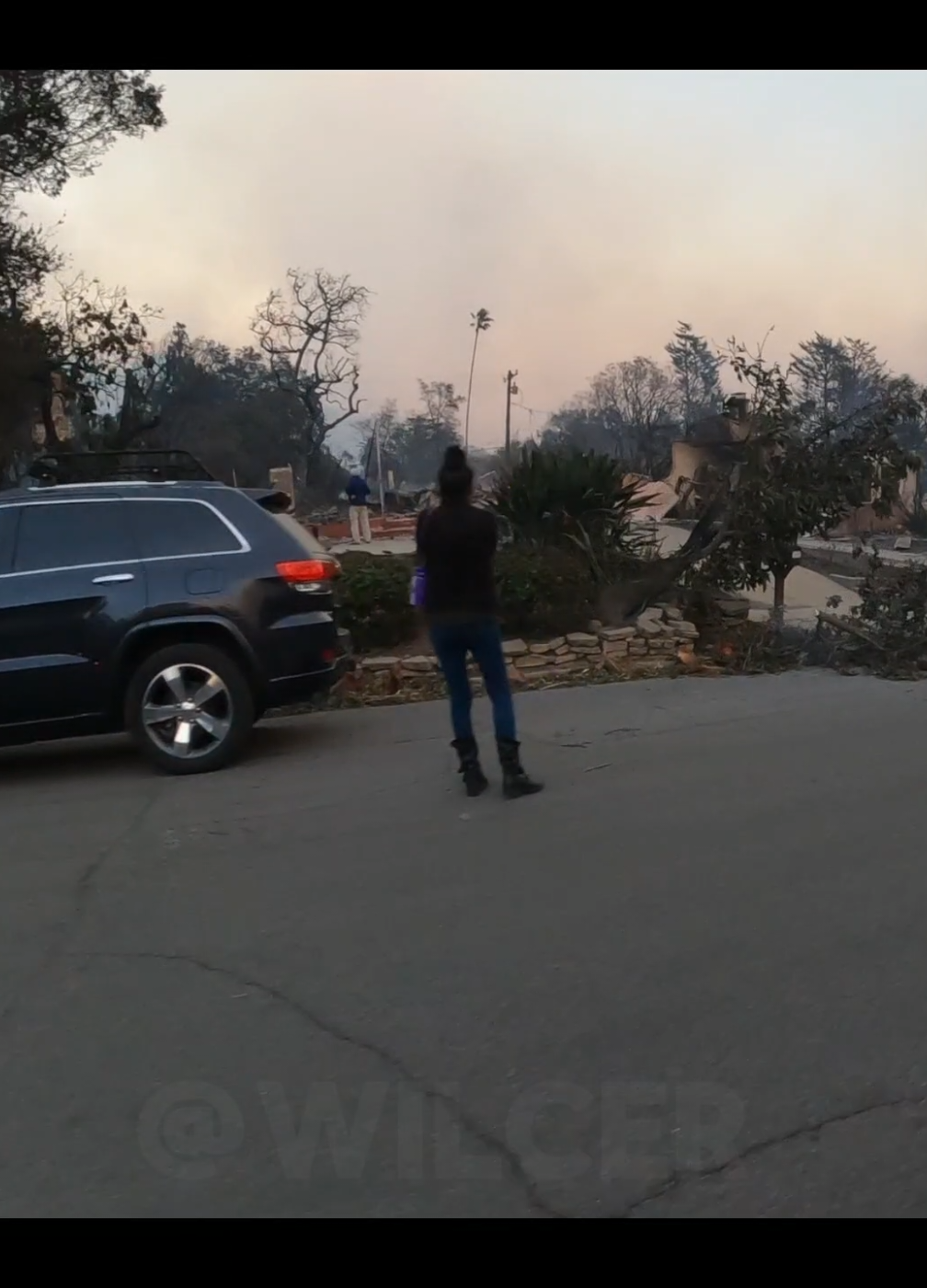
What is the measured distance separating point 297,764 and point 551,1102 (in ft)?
14.9

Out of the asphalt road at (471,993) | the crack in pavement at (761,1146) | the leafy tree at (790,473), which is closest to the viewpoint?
the crack in pavement at (761,1146)

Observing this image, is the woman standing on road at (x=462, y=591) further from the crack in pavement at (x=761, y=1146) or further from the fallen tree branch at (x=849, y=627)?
the fallen tree branch at (x=849, y=627)

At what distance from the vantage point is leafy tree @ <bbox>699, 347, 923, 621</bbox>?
1198 cm

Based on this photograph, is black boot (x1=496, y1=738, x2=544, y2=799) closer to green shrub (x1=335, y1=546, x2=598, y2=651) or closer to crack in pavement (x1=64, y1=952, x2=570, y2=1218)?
crack in pavement (x1=64, y1=952, x2=570, y2=1218)

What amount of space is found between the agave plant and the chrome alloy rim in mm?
5080

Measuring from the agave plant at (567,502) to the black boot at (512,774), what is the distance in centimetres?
542

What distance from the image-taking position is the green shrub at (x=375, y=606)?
10758 mm

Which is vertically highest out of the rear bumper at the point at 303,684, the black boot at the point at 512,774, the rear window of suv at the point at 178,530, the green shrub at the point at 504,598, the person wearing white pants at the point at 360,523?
the rear window of suv at the point at 178,530

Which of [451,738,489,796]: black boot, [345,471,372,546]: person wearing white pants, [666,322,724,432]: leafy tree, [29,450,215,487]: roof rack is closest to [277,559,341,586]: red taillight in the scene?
[29,450,215,487]: roof rack

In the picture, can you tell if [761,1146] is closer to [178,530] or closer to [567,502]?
[178,530]

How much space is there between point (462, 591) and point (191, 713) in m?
2.07

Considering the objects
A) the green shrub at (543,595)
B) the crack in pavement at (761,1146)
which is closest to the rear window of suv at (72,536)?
the green shrub at (543,595)

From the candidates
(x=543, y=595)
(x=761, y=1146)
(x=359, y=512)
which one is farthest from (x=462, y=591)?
(x=359, y=512)

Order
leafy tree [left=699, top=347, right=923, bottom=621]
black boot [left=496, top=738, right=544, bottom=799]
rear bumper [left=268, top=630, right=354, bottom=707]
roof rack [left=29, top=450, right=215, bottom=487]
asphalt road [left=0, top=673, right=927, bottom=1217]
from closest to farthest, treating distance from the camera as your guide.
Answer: asphalt road [left=0, top=673, right=927, bottom=1217] → black boot [left=496, top=738, right=544, bottom=799] → rear bumper [left=268, top=630, right=354, bottom=707] → roof rack [left=29, top=450, right=215, bottom=487] → leafy tree [left=699, top=347, right=923, bottom=621]
